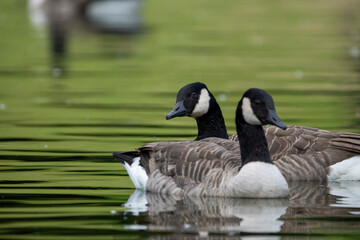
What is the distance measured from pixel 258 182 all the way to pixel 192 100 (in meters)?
2.40

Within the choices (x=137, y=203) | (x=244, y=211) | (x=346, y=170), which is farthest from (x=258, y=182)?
(x=346, y=170)

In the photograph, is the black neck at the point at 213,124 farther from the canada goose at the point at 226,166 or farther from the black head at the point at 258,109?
the black head at the point at 258,109

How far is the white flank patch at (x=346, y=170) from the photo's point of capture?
1187 cm

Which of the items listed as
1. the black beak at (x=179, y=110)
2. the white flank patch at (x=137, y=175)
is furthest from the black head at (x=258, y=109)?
Answer: the black beak at (x=179, y=110)

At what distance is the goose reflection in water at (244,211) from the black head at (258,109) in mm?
937

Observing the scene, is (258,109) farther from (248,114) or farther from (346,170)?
(346,170)

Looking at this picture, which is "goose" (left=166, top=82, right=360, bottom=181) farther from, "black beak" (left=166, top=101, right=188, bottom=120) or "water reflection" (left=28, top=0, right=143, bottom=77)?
"water reflection" (left=28, top=0, right=143, bottom=77)

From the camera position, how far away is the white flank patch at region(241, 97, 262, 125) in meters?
10.6

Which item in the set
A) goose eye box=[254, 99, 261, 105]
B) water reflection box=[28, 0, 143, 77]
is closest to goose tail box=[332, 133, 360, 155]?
goose eye box=[254, 99, 261, 105]

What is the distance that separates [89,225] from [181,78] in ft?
43.7

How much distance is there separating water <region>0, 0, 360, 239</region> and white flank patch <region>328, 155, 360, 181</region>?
241 millimetres

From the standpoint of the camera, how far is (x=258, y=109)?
10516 millimetres

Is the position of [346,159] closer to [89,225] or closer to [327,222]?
[327,222]

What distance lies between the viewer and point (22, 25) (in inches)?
1430
